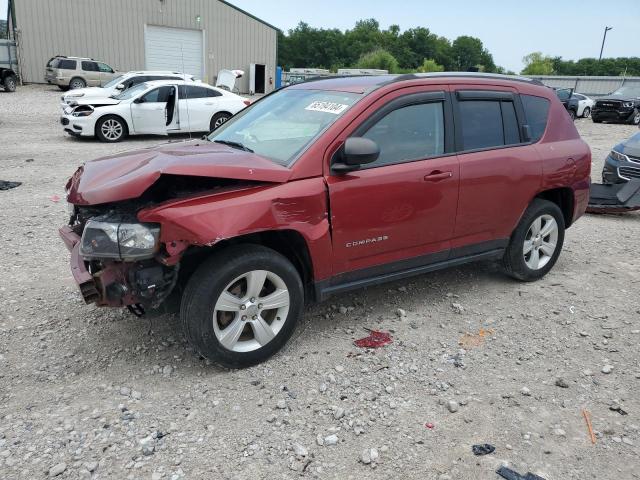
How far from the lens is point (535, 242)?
4.93m

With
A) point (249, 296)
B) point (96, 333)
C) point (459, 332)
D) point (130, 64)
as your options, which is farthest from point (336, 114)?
point (130, 64)

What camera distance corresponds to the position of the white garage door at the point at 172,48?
105 ft

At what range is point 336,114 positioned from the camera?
12.1 ft

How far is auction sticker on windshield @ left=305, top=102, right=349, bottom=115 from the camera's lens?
146 inches

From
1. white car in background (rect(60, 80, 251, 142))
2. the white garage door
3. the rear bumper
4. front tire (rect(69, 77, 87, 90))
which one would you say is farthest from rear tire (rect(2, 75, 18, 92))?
the rear bumper

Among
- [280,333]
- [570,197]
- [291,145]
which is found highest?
[291,145]

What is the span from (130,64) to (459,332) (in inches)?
1266

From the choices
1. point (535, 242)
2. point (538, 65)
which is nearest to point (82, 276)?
point (535, 242)

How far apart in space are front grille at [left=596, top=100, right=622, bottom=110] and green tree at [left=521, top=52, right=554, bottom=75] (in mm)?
74258

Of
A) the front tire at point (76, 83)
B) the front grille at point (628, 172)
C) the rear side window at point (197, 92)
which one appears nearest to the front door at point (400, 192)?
the front grille at point (628, 172)

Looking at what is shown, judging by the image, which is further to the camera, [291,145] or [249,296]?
[291,145]

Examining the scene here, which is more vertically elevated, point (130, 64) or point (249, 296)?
point (130, 64)

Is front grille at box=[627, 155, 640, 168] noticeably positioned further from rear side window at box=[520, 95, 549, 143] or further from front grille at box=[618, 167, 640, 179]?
rear side window at box=[520, 95, 549, 143]

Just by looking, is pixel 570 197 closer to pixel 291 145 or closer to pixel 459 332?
pixel 459 332
